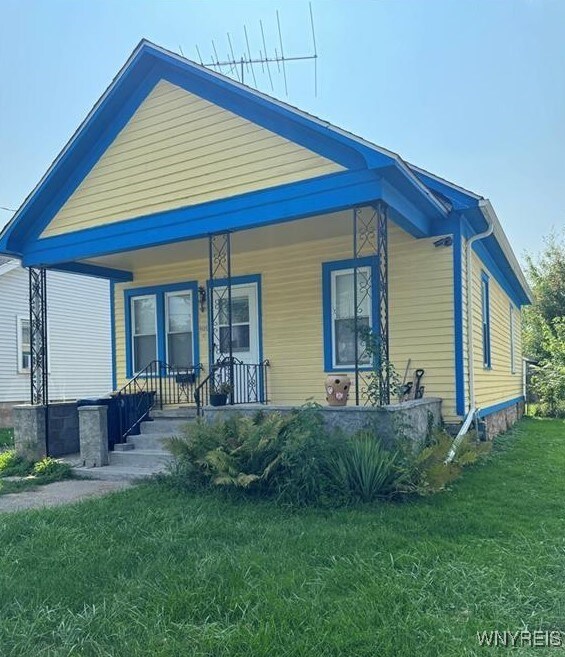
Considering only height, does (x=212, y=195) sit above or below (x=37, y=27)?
below

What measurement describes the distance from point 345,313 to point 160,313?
12.7 ft

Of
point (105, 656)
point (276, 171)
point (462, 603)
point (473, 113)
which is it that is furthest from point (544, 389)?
point (105, 656)

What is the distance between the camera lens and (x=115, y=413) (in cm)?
840

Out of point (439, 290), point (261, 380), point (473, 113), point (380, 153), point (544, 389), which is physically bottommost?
point (544, 389)

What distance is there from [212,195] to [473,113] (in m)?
8.94

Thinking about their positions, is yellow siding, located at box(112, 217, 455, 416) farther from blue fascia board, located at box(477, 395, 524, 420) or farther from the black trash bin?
the black trash bin

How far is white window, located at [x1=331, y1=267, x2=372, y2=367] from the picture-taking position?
8.78m

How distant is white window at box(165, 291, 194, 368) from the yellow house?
30mm

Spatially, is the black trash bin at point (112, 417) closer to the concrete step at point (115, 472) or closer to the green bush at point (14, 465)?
the concrete step at point (115, 472)

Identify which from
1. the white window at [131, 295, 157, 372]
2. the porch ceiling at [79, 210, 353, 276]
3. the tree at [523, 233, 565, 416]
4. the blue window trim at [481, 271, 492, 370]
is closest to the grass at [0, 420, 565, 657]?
the porch ceiling at [79, 210, 353, 276]

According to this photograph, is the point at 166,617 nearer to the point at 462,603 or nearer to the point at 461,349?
the point at 462,603

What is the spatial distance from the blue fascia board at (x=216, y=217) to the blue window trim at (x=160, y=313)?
1943 millimetres

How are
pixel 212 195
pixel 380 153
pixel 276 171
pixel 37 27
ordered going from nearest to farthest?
1. pixel 380 153
2. pixel 276 171
3. pixel 212 195
4. pixel 37 27

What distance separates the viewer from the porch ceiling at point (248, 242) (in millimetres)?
8039
